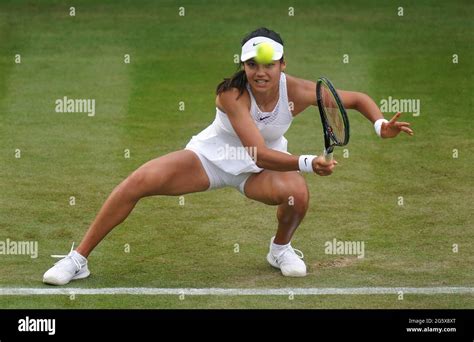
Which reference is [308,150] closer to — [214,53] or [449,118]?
[449,118]

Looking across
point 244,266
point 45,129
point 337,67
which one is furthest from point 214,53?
point 244,266

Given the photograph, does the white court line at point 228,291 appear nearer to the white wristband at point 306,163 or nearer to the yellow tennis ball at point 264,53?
the white wristband at point 306,163

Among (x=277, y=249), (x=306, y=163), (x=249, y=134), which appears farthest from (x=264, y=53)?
(x=277, y=249)

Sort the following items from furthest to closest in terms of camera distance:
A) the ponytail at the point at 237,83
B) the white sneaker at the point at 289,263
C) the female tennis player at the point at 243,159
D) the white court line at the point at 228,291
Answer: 1. the white sneaker at the point at 289,263
2. the ponytail at the point at 237,83
3. the female tennis player at the point at 243,159
4. the white court line at the point at 228,291

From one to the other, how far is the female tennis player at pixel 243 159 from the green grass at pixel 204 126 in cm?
37

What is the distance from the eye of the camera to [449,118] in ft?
56.3

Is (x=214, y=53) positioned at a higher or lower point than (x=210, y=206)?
higher

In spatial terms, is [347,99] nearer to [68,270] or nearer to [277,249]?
[277,249]

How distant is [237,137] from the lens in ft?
38.8

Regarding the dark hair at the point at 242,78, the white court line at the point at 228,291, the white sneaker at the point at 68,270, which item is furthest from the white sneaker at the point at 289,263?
the white sneaker at the point at 68,270

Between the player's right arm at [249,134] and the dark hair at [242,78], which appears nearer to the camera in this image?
the player's right arm at [249,134]

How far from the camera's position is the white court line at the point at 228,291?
11328 mm

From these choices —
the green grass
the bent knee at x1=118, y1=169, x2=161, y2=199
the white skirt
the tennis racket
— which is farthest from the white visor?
the green grass

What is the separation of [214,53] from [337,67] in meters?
1.91
